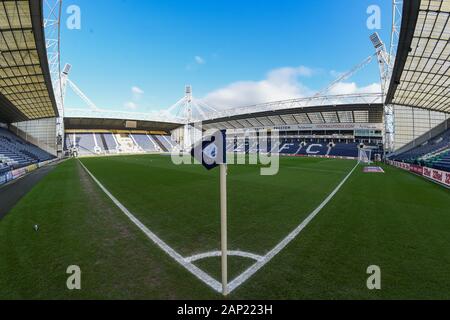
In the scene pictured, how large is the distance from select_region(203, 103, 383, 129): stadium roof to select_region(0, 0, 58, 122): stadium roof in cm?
5545

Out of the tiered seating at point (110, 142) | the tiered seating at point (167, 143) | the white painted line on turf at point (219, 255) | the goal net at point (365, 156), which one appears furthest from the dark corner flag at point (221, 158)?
the tiered seating at point (167, 143)

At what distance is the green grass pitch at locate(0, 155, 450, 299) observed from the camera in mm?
3926

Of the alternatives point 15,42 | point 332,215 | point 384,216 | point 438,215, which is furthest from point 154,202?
point 15,42

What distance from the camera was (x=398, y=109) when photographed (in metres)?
53.1

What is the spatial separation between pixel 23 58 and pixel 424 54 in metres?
34.7

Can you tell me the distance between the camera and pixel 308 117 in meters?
75.2

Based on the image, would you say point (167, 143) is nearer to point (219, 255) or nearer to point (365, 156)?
point (365, 156)

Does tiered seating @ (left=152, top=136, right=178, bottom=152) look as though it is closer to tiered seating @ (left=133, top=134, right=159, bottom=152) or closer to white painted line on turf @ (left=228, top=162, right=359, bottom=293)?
tiered seating @ (left=133, top=134, right=159, bottom=152)

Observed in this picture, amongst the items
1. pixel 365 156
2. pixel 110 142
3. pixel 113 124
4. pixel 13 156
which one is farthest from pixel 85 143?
pixel 365 156

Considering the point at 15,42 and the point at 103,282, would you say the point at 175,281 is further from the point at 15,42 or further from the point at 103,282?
the point at 15,42

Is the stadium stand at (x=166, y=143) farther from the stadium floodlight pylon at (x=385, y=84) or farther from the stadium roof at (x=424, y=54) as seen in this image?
the stadium roof at (x=424, y=54)

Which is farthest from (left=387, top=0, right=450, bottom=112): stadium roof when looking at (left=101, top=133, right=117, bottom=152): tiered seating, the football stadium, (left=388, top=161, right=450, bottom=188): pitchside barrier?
(left=101, top=133, right=117, bottom=152): tiered seating

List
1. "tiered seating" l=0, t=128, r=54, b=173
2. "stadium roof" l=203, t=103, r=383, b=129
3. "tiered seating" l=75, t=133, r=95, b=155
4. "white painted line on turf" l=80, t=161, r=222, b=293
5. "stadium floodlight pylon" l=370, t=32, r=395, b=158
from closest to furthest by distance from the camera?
"white painted line on turf" l=80, t=161, r=222, b=293 < "tiered seating" l=0, t=128, r=54, b=173 < "stadium floodlight pylon" l=370, t=32, r=395, b=158 < "stadium roof" l=203, t=103, r=383, b=129 < "tiered seating" l=75, t=133, r=95, b=155

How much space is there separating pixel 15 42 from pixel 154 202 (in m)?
17.6
